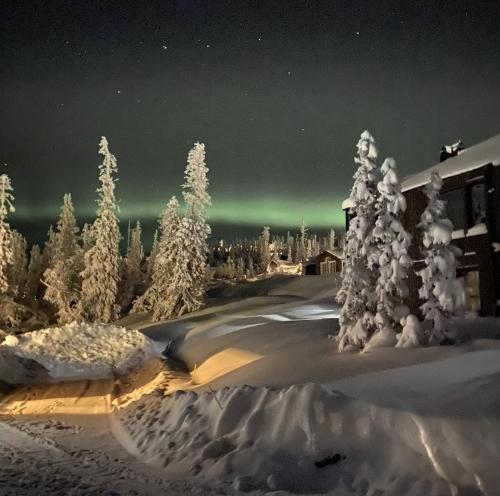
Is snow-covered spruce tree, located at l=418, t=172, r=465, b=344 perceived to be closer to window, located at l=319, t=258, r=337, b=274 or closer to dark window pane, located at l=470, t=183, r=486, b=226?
dark window pane, located at l=470, t=183, r=486, b=226

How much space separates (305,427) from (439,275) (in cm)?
853

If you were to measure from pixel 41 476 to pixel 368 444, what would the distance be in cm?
511

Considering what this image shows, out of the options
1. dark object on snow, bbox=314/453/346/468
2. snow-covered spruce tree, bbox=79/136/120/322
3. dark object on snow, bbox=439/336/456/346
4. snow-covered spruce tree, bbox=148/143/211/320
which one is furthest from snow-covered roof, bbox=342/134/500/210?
snow-covered spruce tree, bbox=79/136/120/322

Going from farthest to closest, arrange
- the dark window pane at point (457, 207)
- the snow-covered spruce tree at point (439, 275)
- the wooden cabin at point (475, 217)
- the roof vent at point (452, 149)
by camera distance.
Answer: the roof vent at point (452, 149) → the dark window pane at point (457, 207) → the wooden cabin at point (475, 217) → the snow-covered spruce tree at point (439, 275)

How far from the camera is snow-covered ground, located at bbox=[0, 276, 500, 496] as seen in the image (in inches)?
304

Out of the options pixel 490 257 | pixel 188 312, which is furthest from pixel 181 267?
pixel 490 257

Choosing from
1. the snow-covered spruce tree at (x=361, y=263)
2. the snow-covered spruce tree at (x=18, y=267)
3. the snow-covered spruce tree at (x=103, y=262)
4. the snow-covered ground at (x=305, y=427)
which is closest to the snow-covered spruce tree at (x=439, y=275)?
the snow-covered ground at (x=305, y=427)

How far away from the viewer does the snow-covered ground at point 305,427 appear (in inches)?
304

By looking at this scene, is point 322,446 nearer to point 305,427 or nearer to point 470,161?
point 305,427

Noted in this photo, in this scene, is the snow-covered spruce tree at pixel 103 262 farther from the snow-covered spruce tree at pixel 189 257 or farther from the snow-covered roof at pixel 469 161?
the snow-covered roof at pixel 469 161

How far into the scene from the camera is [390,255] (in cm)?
1681

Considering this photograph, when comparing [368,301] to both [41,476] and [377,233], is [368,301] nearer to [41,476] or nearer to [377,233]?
[377,233]

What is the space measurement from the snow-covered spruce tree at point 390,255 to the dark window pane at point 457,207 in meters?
7.08

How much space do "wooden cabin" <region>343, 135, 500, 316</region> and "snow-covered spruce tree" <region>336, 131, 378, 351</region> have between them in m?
6.22
